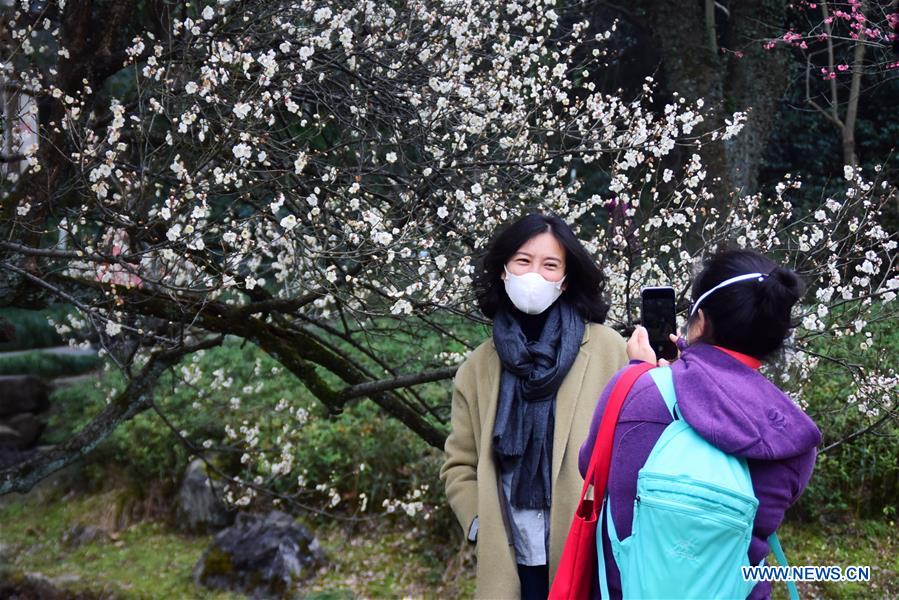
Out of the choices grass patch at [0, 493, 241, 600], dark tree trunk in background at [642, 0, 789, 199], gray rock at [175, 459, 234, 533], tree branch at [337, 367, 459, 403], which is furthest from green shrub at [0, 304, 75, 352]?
tree branch at [337, 367, 459, 403]

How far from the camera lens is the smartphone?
219 centimetres

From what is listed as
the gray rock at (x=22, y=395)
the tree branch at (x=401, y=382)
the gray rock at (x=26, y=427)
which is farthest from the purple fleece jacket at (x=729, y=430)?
the gray rock at (x=22, y=395)

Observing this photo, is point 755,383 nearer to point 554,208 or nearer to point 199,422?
point 554,208

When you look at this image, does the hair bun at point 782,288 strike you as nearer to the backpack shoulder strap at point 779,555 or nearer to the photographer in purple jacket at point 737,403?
the photographer in purple jacket at point 737,403

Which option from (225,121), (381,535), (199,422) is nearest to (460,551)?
(381,535)

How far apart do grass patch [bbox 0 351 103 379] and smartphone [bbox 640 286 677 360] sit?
9.89m

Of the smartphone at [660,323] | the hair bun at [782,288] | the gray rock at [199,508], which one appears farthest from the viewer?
the gray rock at [199,508]

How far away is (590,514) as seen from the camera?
6.03ft

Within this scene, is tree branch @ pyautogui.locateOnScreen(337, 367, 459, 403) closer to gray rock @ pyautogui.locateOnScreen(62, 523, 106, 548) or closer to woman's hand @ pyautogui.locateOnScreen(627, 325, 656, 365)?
woman's hand @ pyautogui.locateOnScreen(627, 325, 656, 365)

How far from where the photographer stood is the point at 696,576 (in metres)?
1.58

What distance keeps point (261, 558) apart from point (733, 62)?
7471 millimetres

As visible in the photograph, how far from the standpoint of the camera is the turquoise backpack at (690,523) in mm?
1588

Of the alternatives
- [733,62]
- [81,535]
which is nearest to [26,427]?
[81,535]

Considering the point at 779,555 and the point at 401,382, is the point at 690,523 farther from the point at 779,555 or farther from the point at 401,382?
the point at 401,382
